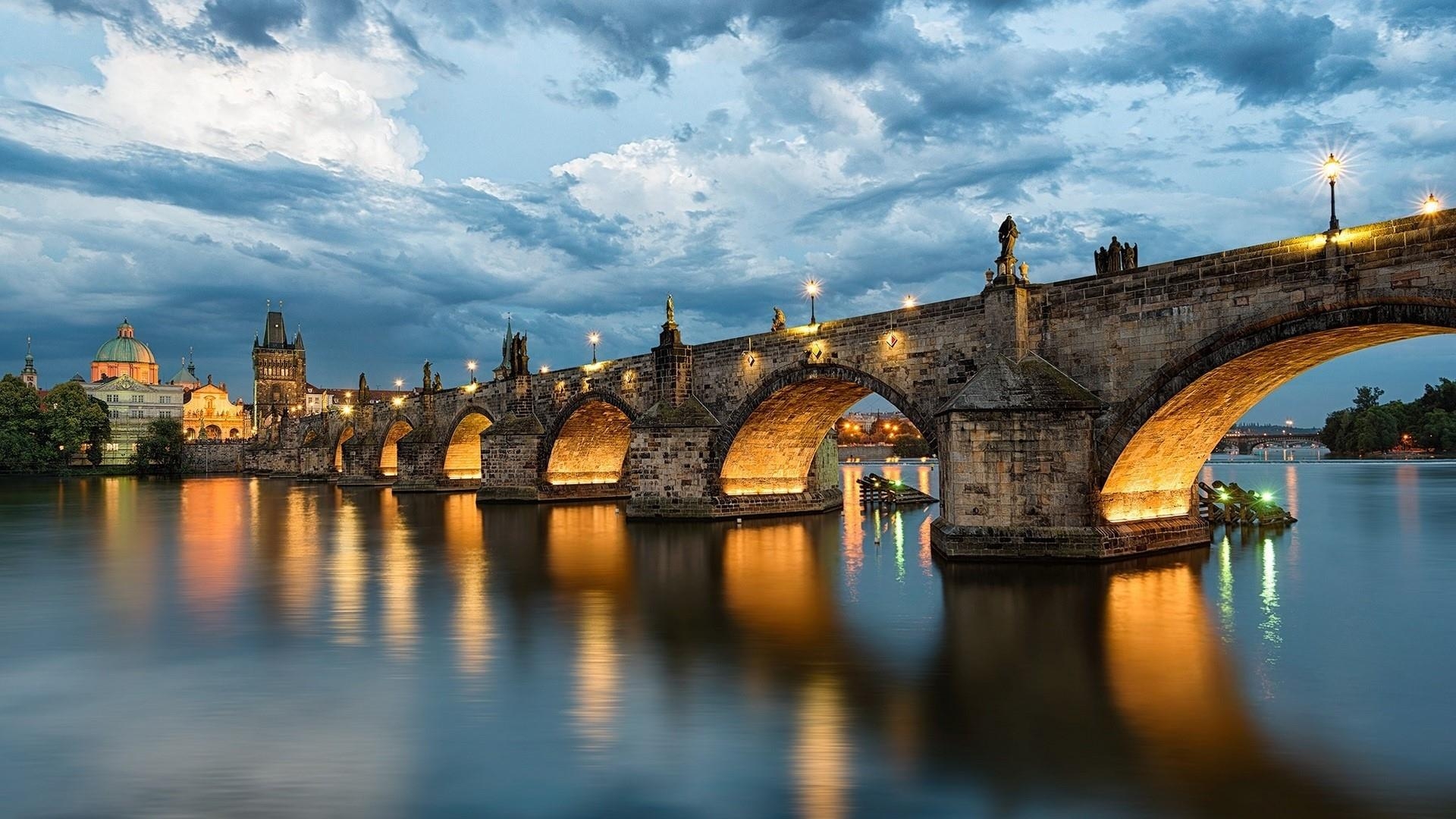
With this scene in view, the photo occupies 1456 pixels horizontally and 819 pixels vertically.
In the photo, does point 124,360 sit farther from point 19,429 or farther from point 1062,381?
point 1062,381

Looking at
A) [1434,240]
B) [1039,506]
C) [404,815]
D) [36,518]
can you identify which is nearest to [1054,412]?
[1039,506]

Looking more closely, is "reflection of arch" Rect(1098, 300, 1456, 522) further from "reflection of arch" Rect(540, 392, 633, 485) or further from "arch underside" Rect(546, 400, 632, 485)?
"arch underside" Rect(546, 400, 632, 485)

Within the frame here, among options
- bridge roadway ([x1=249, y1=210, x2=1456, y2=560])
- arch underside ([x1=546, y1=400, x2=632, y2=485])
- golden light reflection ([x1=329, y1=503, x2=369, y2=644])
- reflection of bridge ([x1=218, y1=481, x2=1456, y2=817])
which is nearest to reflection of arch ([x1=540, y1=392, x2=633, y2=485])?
arch underside ([x1=546, y1=400, x2=632, y2=485])

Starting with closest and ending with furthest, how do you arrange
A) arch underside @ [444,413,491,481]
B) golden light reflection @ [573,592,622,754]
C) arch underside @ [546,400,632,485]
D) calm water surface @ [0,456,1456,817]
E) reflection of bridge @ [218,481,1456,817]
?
calm water surface @ [0,456,1456,817] → reflection of bridge @ [218,481,1456,817] → golden light reflection @ [573,592,622,754] → arch underside @ [546,400,632,485] → arch underside @ [444,413,491,481]

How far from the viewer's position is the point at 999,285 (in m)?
19.3

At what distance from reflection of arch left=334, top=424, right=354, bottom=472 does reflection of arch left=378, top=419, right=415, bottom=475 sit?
24.8 feet

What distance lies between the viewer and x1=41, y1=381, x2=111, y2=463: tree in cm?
8706

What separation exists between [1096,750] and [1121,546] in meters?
11.4

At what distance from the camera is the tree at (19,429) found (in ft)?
277

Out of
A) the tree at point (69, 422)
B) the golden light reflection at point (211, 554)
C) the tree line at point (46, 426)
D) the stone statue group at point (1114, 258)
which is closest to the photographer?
the golden light reflection at point (211, 554)

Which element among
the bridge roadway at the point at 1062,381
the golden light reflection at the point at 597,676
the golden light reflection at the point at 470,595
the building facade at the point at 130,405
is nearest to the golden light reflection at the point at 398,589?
the golden light reflection at the point at 470,595

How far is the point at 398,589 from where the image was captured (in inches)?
675

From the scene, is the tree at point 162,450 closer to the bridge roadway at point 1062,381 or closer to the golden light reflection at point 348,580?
the golden light reflection at point 348,580

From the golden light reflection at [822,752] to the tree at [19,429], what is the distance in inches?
4087
